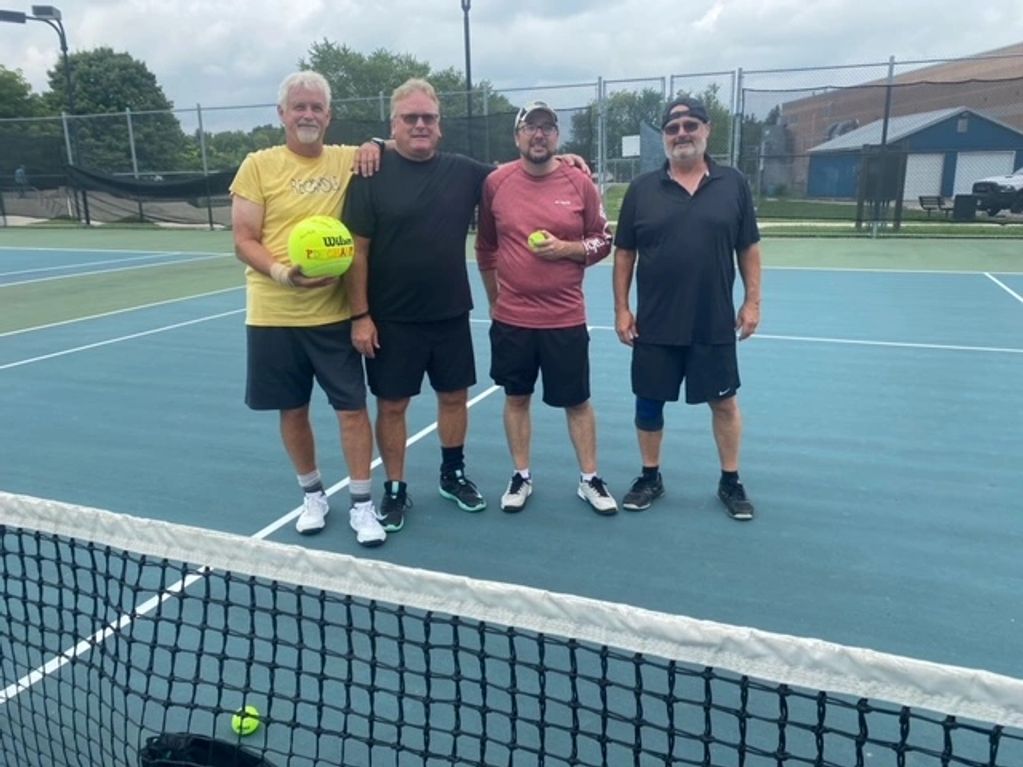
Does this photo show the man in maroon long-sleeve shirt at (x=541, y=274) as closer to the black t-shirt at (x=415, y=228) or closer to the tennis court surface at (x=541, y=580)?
the black t-shirt at (x=415, y=228)

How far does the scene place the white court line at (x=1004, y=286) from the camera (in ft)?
28.2

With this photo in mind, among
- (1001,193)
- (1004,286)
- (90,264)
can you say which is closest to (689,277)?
(1004,286)

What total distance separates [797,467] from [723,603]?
145cm

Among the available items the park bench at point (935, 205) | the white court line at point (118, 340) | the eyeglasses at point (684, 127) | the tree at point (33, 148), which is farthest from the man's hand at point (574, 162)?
the tree at point (33, 148)

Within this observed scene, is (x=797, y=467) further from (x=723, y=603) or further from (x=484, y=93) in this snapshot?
(x=484, y=93)

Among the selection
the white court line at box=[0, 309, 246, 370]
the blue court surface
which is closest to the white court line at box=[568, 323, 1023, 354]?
the blue court surface

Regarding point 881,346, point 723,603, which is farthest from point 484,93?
point 723,603

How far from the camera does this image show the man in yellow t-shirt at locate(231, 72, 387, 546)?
10.5ft

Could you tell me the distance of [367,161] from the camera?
328cm

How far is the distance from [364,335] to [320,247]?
1.52ft

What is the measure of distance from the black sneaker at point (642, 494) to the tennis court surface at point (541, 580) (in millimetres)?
91

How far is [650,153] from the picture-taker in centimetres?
1612

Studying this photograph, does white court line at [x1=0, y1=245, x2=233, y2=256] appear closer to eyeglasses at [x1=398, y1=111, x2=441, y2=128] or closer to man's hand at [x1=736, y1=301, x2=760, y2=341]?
eyeglasses at [x1=398, y1=111, x2=441, y2=128]

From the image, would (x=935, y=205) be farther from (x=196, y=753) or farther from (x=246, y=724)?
(x=196, y=753)
